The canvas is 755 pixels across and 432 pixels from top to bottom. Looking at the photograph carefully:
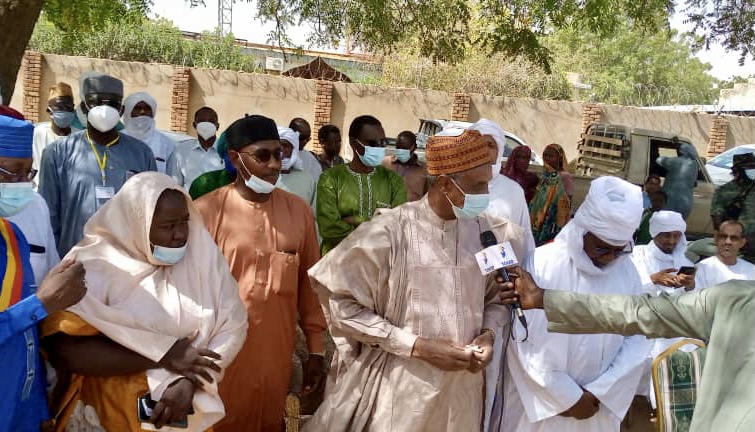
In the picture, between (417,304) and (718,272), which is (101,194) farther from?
(718,272)

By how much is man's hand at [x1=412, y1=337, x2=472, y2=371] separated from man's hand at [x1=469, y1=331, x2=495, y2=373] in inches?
1.2

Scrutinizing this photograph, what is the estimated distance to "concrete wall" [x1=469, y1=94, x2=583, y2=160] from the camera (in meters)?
20.4

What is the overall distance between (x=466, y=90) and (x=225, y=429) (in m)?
21.1

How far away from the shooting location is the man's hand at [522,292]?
2709 mm

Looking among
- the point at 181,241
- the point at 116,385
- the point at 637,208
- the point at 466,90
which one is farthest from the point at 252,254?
the point at 466,90

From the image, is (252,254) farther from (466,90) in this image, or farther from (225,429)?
(466,90)

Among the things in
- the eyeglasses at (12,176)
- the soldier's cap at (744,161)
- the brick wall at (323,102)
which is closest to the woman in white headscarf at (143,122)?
the eyeglasses at (12,176)


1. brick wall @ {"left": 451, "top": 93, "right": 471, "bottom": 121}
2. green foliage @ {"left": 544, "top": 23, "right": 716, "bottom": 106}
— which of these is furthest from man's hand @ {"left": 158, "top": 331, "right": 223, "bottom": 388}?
green foliage @ {"left": 544, "top": 23, "right": 716, "bottom": 106}

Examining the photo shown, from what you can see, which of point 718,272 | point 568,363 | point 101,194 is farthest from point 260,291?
point 718,272

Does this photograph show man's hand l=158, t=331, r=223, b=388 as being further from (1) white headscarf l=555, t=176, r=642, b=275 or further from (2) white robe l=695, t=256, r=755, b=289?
(2) white robe l=695, t=256, r=755, b=289

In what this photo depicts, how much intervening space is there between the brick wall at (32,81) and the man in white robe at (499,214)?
1699 centimetres

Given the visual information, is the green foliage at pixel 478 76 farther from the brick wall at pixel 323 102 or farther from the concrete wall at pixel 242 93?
the concrete wall at pixel 242 93

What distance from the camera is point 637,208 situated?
323 centimetres

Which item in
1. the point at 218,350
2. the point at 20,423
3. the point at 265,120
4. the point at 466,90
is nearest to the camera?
the point at 20,423
